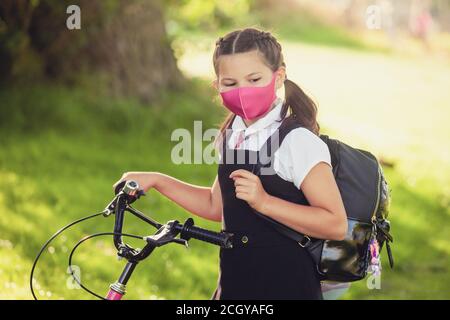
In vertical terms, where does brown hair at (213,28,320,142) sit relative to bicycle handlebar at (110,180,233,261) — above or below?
above

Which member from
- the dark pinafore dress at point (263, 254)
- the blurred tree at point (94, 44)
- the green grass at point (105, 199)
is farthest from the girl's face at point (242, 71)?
the blurred tree at point (94, 44)

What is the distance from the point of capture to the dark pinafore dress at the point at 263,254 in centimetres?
315

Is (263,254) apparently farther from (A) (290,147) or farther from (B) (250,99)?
(B) (250,99)

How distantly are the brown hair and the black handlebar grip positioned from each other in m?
0.52

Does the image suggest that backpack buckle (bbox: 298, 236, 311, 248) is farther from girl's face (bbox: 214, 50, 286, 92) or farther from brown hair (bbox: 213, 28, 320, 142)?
girl's face (bbox: 214, 50, 286, 92)

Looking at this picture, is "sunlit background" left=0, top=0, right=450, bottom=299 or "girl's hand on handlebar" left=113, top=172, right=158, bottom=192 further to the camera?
"sunlit background" left=0, top=0, right=450, bottom=299

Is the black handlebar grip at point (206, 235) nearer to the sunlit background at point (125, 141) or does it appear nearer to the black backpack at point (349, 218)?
the black backpack at point (349, 218)

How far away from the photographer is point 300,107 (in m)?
3.24

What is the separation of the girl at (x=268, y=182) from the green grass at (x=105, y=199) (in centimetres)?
244

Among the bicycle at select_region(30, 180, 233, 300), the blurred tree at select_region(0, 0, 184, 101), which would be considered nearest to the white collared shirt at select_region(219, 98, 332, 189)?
the bicycle at select_region(30, 180, 233, 300)

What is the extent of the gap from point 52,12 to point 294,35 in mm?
18072

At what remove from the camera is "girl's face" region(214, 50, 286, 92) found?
3.15m

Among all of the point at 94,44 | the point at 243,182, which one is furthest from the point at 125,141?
the point at 243,182

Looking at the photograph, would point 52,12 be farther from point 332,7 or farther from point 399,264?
point 332,7
